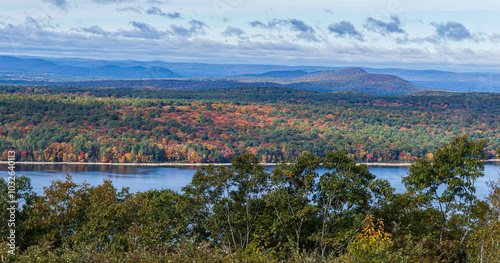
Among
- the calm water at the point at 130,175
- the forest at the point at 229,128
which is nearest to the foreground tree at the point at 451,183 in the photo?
the calm water at the point at 130,175

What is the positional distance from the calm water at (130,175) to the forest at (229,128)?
208 inches

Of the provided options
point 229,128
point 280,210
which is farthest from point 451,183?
point 229,128

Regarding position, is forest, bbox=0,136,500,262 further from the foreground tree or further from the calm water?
the calm water

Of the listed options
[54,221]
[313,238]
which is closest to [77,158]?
[54,221]

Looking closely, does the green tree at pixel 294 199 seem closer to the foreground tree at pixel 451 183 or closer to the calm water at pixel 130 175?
the foreground tree at pixel 451 183

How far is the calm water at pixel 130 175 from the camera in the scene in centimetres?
4006

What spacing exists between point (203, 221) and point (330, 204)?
3272mm

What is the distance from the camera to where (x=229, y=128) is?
84688mm

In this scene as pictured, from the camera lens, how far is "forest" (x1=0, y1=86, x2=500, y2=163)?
208 feet

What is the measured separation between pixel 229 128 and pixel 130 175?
3658cm

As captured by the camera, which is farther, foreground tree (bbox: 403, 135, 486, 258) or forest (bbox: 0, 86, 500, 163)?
forest (bbox: 0, 86, 500, 163)

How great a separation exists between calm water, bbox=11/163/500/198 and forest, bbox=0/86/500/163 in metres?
5.28

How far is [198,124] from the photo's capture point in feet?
281

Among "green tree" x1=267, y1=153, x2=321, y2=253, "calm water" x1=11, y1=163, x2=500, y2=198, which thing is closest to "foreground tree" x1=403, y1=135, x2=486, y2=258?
"green tree" x1=267, y1=153, x2=321, y2=253
